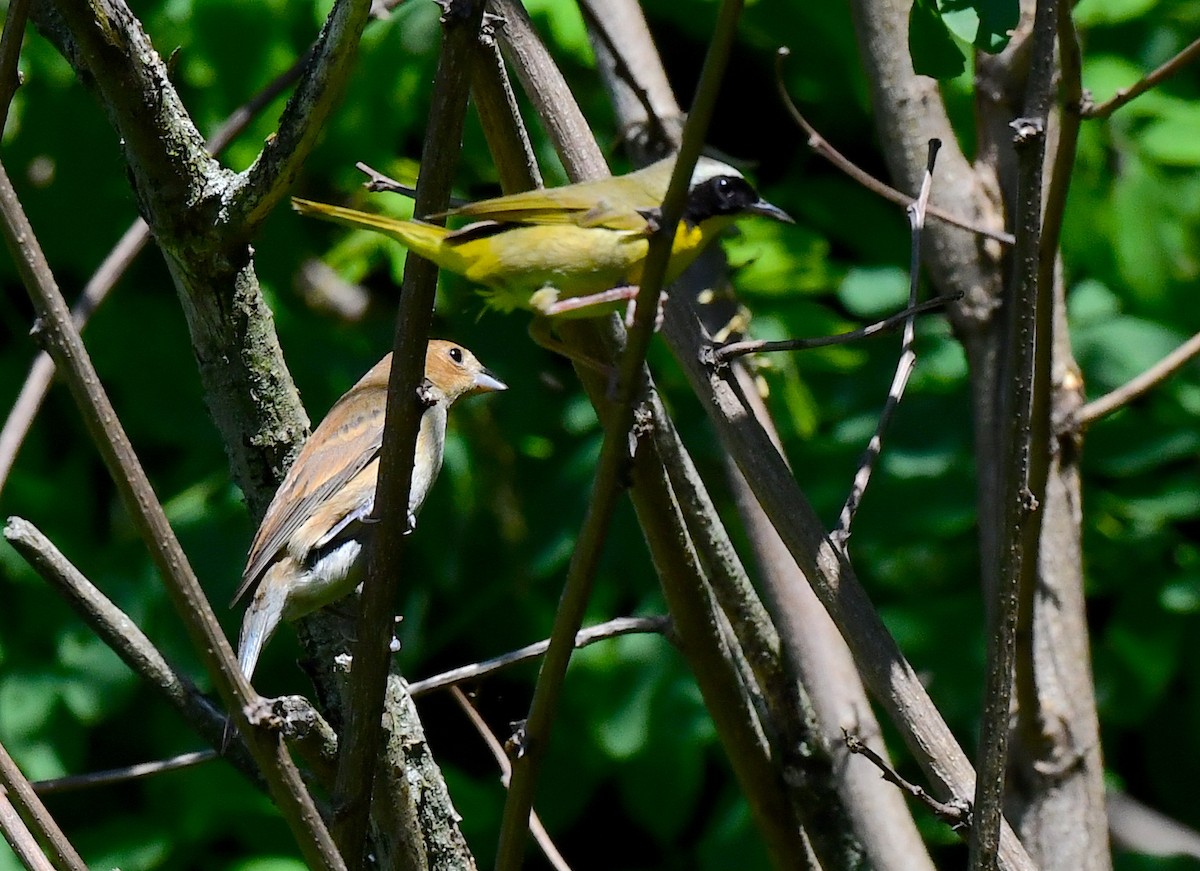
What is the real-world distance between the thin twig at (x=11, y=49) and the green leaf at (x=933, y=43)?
3.98 ft

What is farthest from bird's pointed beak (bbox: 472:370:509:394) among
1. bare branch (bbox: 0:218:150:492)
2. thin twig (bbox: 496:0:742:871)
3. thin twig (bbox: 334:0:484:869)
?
thin twig (bbox: 496:0:742:871)

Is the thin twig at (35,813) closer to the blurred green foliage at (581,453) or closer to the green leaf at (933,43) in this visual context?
the green leaf at (933,43)

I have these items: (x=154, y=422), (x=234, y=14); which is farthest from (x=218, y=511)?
(x=234, y=14)

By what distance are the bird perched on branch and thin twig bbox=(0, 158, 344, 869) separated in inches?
39.6

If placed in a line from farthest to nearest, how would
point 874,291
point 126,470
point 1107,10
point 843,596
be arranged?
point 874,291 < point 1107,10 < point 843,596 < point 126,470

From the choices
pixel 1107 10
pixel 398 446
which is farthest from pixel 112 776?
pixel 1107 10

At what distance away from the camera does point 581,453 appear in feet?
13.1

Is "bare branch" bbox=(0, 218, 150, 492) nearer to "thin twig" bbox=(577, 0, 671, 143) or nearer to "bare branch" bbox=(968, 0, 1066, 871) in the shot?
"thin twig" bbox=(577, 0, 671, 143)

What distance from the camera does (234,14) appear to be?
394 centimetres

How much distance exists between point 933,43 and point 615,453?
0.90 meters

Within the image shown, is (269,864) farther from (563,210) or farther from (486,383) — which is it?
(563,210)

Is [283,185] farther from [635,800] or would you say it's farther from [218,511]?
[635,800]

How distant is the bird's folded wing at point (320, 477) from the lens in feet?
8.54

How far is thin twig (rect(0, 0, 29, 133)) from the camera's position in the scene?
1.68m
